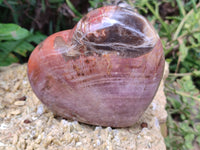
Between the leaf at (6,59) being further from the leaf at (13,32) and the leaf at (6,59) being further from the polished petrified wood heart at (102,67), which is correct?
the polished petrified wood heart at (102,67)

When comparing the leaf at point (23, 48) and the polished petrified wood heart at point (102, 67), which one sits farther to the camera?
the leaf at point (23, 48)

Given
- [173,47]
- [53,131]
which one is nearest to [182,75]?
[173,47]

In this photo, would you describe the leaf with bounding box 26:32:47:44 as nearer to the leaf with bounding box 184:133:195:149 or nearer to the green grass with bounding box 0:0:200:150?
the green grass with bounding box 0:0:200:150

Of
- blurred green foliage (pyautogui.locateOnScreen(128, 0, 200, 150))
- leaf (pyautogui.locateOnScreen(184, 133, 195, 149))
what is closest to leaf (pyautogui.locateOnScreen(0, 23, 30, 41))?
blurred green foliage (pyautogui.locateOnScreen(128, 0, 200, 150))

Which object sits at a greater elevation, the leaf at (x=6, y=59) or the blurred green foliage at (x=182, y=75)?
the leaf at (x=6, y=59)

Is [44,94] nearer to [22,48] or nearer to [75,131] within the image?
[75,131]

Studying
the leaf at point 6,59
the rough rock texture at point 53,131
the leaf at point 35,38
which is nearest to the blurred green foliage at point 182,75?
the rough rock texture at point 53,131

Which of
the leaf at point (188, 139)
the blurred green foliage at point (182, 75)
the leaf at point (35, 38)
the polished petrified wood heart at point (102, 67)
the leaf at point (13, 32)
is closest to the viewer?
the polished petrified wood heart at point (102, 67)
